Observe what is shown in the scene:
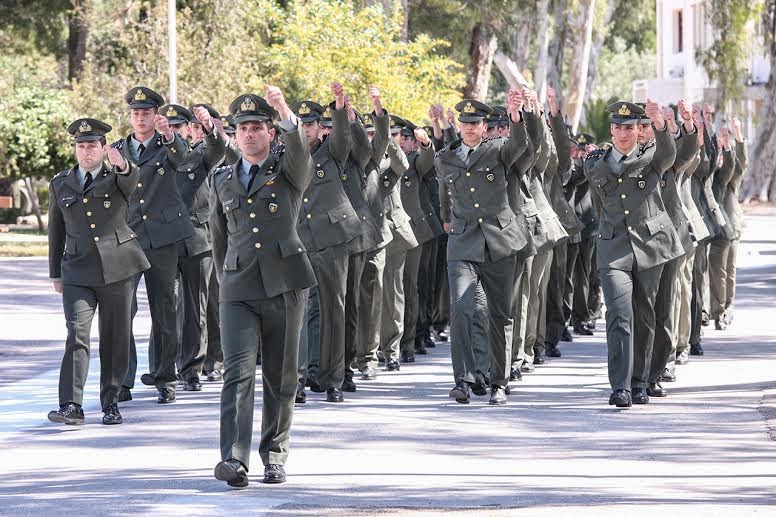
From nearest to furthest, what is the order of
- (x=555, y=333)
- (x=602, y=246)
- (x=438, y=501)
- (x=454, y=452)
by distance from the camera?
(x=438, y=501) < (x=454, y=452) < (x=602, y=246) < (x=555, y=333)

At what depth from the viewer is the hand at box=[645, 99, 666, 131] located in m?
11.8

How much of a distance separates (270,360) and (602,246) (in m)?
3.95

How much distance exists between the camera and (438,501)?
846cm

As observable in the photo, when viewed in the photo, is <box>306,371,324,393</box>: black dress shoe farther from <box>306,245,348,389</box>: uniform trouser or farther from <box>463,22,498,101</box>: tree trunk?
<box>463,22,498,101</box>: tree trunk

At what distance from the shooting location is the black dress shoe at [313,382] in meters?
13.0

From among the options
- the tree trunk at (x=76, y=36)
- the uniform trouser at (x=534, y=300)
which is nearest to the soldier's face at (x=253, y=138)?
the uniform trouser at (x=534, y=300)

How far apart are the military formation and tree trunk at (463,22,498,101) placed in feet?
103

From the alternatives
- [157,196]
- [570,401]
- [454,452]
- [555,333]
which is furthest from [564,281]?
[454,452]

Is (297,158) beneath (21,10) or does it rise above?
beneath

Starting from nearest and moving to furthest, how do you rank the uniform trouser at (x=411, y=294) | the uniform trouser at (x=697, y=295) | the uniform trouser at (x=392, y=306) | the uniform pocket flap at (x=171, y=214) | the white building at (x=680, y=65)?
1. the uniform pocket flap at (x=171, y=214)
2. the uniform trouser at (x=392, y=306)
3. the uniform trouser at (x=697, y=295)
4. the uniform trouser at (x=411, y=294)
5. the white building at (x=680, y=65)

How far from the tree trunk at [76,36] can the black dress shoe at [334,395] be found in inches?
1134

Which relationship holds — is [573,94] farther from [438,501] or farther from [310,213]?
[438,501]

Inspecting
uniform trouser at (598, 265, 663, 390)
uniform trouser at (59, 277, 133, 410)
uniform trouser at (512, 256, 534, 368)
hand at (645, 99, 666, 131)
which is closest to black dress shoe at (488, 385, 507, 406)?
uniform trouser at (598, 265, 663, 390)

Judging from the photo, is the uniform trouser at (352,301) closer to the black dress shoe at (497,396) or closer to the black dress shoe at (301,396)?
the black dress shoe at (301,396)
